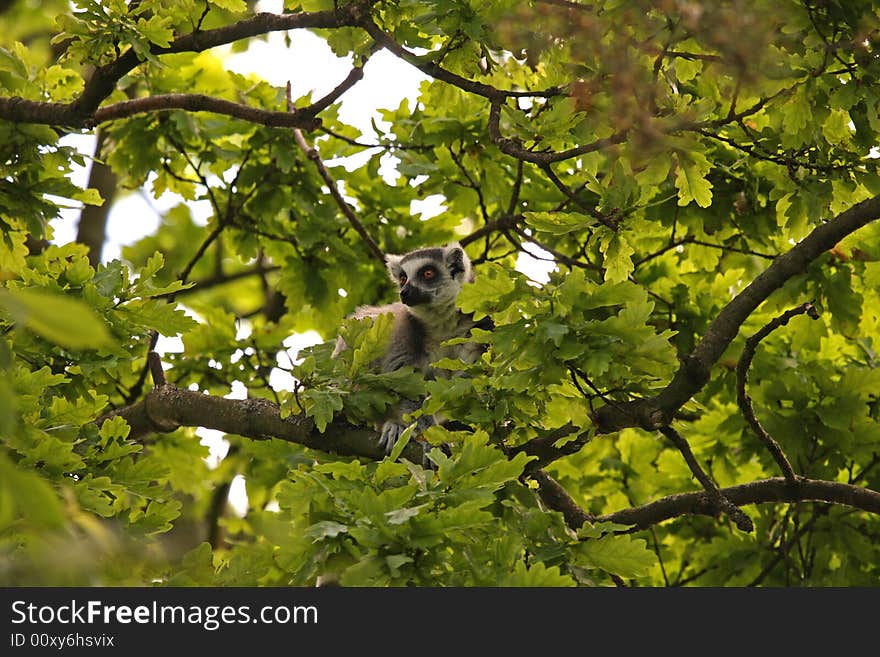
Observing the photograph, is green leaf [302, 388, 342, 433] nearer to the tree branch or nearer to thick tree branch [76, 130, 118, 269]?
the tree branch

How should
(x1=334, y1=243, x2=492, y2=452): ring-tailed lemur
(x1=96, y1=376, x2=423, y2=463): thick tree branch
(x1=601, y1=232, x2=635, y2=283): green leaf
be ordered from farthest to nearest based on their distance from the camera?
(x1=334, y1=243, x2=492, y2=452): ring-tailed lemur
(x1=96, y1=376, x2=423, y2=463): thick tree branch
(x1=601, y1=232, x2=635, y2=283): green leaf

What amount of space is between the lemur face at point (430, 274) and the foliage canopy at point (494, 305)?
7.2 inches

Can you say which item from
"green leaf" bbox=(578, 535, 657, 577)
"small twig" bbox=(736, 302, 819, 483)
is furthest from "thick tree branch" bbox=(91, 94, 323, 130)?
"green leaf" bbox=(578, 535, 657, 577)

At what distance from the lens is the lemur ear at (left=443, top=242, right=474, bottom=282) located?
6.28m

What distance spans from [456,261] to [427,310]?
0.34 meters

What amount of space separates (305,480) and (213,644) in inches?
23.6

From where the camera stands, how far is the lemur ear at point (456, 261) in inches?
247

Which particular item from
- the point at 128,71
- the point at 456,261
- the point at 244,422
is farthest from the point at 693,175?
the point at 456,261

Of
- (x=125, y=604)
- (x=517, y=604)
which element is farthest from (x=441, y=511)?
(x=125, y=604)

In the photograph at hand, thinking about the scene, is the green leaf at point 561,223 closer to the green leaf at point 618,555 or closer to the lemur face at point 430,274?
the green leaf at point 618,555

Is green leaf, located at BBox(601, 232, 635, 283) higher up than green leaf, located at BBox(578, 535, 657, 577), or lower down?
higher up

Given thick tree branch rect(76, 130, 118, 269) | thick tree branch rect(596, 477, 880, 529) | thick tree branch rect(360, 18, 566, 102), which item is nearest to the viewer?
thick tree branch rect(360, 18, 566, 102)

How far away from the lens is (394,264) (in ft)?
20.8

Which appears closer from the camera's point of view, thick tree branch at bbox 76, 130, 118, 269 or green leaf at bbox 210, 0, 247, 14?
green leaf at bbox 210, 0, 247, 14
